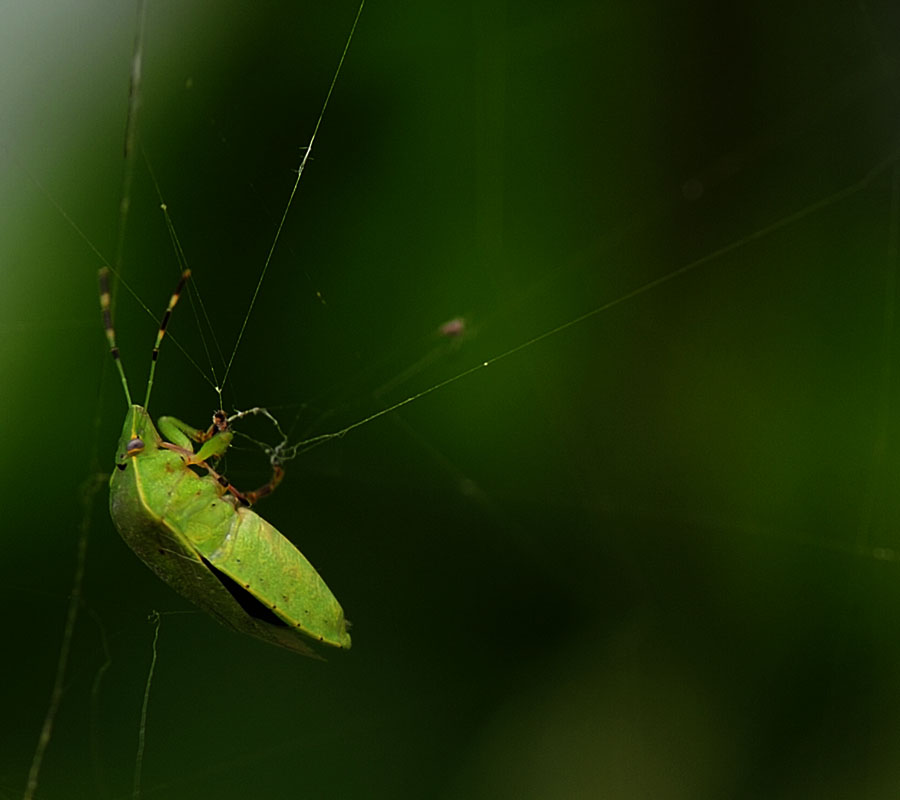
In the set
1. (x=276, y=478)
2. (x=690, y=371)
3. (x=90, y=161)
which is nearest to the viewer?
(x=276, y=478)

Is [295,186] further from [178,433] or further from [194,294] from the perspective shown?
[178,433]

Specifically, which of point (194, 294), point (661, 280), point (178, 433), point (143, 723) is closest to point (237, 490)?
point (178, 433)

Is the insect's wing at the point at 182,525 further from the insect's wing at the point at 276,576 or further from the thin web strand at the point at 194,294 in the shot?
the thin web strand at the point at 194,294

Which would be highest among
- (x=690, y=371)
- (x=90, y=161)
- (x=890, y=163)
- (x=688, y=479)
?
(x=90, y=161)

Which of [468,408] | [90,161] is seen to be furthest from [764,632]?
[90,161]

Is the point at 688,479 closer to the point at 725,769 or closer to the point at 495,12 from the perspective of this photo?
the point at 725,769

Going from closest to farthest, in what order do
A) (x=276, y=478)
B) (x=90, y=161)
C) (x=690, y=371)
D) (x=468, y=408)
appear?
(x=276, y=478), (x=90, y=161), (x=468, y=408), (x=690, y=371)
